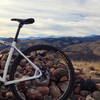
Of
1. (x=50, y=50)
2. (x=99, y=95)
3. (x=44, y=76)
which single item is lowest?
(x=99, y=95)

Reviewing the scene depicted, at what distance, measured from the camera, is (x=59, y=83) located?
8461 millimetres

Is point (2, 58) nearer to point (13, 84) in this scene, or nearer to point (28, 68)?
point (28, 68)

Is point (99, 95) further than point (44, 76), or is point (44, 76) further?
point (99, 95)

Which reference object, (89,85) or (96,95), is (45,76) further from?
(89,85)

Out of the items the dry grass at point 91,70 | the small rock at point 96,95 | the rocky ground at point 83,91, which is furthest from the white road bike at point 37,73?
the dry grass at point 91,70

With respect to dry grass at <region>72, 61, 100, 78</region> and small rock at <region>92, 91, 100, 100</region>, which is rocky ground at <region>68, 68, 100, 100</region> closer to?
small rock at <region>92, 91, 100, 100</region>

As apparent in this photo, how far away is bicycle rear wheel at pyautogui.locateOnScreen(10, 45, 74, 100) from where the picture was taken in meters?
7.29

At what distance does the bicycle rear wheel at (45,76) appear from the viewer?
23.9 ft

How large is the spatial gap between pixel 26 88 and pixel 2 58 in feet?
6.31

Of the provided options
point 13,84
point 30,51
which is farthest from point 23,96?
point 30,51

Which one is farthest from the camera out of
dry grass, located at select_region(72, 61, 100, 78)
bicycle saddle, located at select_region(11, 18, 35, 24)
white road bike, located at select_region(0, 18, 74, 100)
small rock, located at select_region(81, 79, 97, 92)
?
dry grass, located at select_region(72, 61, 100, 78)

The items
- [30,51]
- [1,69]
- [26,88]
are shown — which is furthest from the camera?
[1,69]

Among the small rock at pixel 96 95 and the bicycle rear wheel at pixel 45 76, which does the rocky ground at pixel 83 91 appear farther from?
the bicycle rear wheel at pixel 45 76

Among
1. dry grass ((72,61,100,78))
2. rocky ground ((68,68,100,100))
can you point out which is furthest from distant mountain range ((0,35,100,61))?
rocky ground ((68,68,100,100))
